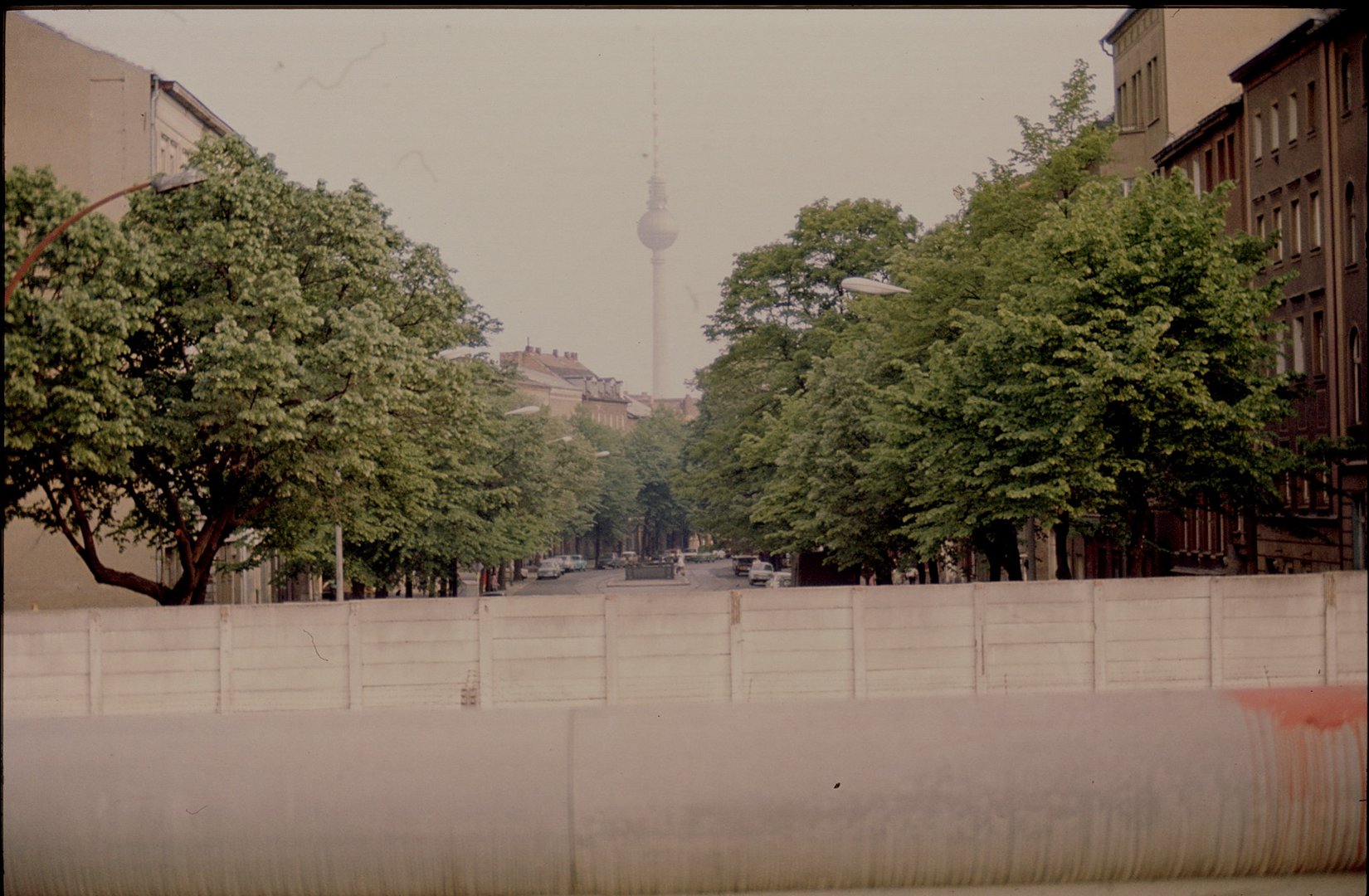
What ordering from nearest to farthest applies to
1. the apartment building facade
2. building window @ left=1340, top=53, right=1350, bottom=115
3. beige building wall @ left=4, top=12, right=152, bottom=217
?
beige building wall @ left=4, top=12, right=152, bottom=217 < the apartment building facade < building window @ left=1340, top=53, right=1350, bottom=115

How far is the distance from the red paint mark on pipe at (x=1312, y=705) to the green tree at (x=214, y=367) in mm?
20734

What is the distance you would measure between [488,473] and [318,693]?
3600cm

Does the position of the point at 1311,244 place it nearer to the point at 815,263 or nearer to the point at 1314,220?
the point at 1314,220

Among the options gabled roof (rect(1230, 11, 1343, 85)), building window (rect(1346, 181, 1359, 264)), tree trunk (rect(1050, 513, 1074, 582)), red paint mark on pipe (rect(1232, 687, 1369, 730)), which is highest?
gabled roof (rect(1230, 11, 1343, 85))

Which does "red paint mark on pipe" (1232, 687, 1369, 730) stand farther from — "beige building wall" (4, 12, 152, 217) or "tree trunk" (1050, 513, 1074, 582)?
"tree trunk" (1050, 513, 1074, 582)

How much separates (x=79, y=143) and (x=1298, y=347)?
2984cm

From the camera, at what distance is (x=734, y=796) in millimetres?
10680

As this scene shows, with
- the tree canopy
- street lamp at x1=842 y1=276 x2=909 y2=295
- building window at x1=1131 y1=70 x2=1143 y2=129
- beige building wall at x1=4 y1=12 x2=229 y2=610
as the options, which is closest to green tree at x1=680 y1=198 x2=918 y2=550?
building window at x1=1131 y1=70 x2=1143 y2=129

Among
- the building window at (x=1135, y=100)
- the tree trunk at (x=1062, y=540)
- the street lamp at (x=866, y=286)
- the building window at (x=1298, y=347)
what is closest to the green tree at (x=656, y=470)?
the building window at (x=1135, y=100)

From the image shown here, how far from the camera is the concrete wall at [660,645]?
50.6 ft

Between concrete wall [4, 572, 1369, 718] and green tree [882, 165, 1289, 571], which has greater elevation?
green tree [882, 165, 1289, 571]

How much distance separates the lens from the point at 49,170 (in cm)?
2842

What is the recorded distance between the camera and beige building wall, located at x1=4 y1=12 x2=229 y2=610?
31.4 meters

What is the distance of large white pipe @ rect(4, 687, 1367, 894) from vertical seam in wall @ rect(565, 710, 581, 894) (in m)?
0.01
